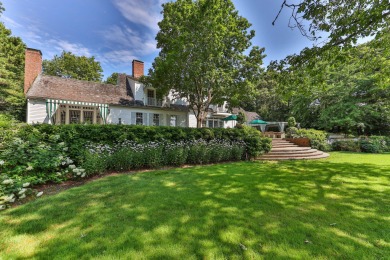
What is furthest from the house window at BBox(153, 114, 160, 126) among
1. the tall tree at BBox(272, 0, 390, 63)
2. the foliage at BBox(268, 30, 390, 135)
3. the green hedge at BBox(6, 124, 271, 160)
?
the tall tree at BBox(272, 0, 390, 63)

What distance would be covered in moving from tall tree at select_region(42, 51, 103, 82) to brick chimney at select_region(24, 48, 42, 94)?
16868 mm

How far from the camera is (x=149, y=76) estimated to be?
17.2 m

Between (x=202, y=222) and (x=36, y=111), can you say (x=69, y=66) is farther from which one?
(x=202, y=222)

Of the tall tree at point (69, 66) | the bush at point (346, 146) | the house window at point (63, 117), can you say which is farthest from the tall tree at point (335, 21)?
the tall tree at point (69, 66)

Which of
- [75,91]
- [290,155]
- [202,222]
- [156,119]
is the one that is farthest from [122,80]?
[202,222]

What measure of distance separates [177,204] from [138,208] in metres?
0.86

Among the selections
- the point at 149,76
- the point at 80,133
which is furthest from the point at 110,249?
the point at 149,76

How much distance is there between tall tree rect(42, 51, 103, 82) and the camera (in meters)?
32.2

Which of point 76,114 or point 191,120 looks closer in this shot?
point 76,114

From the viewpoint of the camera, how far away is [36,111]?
1491 centimetres

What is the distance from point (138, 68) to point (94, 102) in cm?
778

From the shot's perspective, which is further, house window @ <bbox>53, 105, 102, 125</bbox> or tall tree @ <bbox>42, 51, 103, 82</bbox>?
tall tree @ <bbox>42, 51, 103, 82</bbox>

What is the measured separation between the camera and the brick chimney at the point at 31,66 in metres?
16.3

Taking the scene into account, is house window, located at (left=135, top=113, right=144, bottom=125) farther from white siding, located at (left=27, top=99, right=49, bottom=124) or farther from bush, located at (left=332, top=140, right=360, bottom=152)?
bush, located at (left=332, top=140, right=360, bottom=152)
